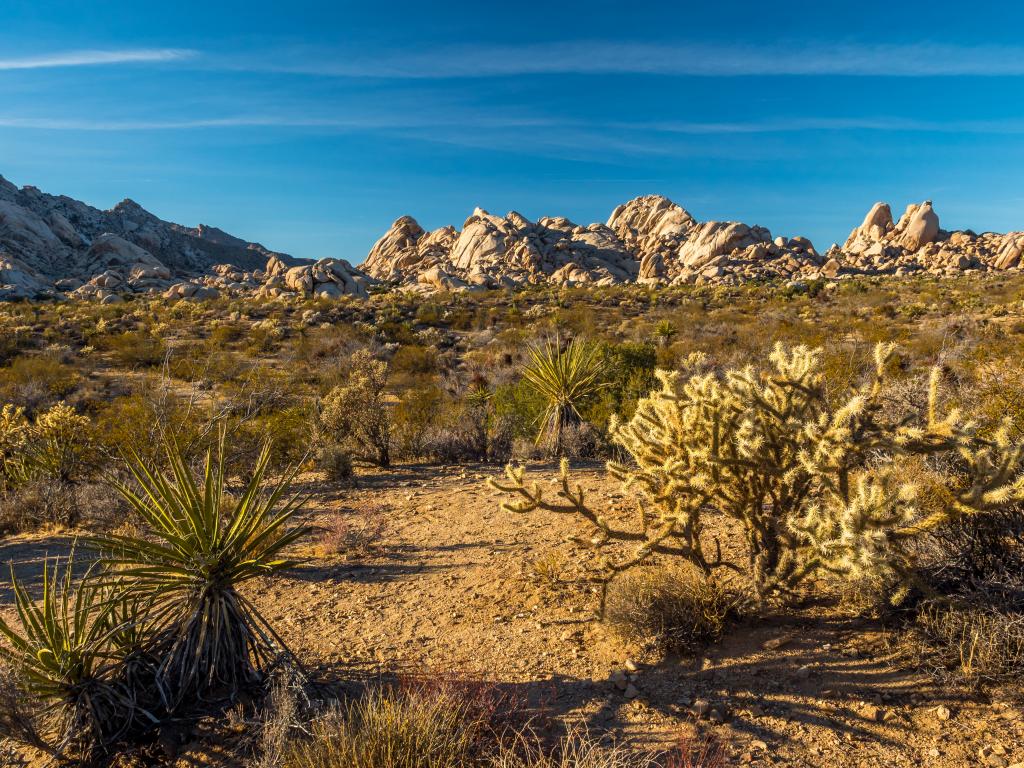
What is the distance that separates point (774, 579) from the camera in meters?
4.23

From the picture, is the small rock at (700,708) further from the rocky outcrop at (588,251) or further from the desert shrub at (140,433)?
the rocky outcrop at (588,251)

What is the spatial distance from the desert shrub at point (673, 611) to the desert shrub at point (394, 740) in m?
1.40

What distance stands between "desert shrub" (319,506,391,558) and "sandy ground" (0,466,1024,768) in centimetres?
11

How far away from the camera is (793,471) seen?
3750mm

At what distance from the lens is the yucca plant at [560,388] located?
33.5 ft

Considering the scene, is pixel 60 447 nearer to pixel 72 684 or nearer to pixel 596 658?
pixel 72 684

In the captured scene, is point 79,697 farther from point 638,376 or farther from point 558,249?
point 558,249

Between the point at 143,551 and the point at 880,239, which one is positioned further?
the point at 880,239

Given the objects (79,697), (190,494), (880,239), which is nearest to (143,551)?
(190,494)

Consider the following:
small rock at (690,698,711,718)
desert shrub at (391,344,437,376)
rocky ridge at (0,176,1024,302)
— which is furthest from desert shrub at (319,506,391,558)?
rocky ridge at (0,176,1024,302)

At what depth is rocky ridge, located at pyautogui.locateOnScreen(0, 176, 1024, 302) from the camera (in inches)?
2238

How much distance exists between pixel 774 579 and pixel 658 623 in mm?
880

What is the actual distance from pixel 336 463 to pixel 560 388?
3.86 metres

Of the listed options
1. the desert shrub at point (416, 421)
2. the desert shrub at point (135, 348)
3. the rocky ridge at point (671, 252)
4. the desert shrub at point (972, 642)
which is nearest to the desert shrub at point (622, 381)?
the desert shrub at point (416, 421)
